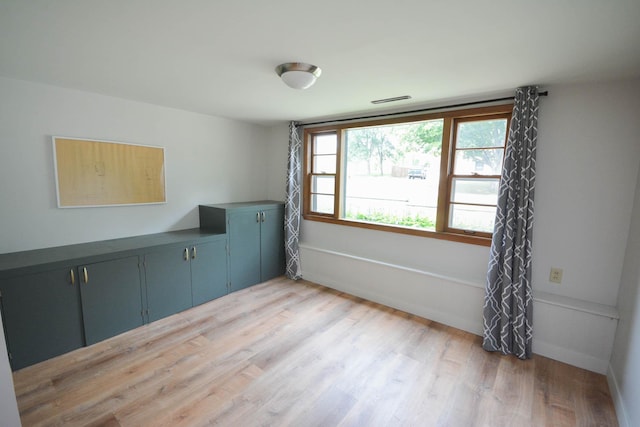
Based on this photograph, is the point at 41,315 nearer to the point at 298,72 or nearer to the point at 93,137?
the point at 93,137

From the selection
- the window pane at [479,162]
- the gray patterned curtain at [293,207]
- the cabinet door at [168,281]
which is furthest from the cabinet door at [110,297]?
the window pane at [479,162]

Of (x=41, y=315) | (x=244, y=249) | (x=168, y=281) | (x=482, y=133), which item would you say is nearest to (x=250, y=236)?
(x=244, y=249)

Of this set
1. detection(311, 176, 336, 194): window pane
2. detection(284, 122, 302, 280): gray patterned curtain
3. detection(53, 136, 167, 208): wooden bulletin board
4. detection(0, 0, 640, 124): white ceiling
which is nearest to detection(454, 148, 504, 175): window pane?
detection(0, 0, 640, 124): white ceiling

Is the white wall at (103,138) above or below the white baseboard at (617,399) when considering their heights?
above

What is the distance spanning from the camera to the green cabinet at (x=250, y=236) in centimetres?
344

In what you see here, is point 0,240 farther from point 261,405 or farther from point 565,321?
point 565,321

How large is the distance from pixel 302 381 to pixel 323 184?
8.41 feet

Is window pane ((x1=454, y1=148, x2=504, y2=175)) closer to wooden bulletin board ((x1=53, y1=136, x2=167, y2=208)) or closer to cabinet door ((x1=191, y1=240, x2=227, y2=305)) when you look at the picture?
cabinet door ((x1=191, y1=240, x2=227, y2=305))

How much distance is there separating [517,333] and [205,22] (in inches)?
124

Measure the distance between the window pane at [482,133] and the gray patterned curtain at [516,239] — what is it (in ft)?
0.88

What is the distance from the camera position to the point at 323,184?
3.94m

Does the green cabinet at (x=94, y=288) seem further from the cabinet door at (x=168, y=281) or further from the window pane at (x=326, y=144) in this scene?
the window pane at (x=326, y=144)

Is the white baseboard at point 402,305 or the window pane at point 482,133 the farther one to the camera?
the white baseboard at point 402,305

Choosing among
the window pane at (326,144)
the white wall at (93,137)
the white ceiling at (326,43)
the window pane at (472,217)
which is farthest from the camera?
the window pane at (326,144)
